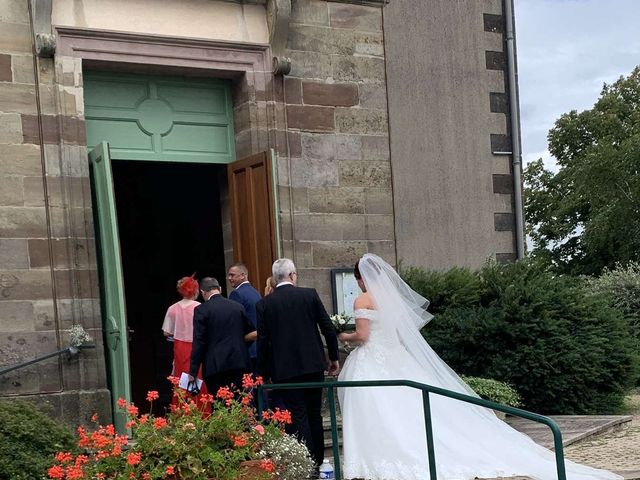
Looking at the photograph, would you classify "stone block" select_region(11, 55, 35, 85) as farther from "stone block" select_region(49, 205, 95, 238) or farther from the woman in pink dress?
the woman in pink dress

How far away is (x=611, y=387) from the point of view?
12.1m

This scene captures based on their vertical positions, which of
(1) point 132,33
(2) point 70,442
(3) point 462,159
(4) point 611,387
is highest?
(1) point 132,33

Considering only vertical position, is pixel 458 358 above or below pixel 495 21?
below

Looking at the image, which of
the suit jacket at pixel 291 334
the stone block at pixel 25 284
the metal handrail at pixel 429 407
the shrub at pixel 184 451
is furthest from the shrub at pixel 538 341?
the shrub at pixel 184 451

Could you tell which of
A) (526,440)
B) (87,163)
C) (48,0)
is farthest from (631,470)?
(48,0)

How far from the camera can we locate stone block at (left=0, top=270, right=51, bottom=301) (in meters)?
9.56

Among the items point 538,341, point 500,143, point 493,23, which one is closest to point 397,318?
point 538,341

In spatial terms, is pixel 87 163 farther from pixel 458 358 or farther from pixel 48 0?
pixel 458 358

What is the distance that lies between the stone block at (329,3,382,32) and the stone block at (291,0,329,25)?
8cm

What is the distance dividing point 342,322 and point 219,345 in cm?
266

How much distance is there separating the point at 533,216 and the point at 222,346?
34.9 meters

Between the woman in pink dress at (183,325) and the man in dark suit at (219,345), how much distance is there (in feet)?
4.26

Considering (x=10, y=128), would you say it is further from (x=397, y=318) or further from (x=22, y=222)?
(x=397, y=318)

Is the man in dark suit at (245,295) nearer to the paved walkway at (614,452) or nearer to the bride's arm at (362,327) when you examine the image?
the bride's arm at (362,327)
